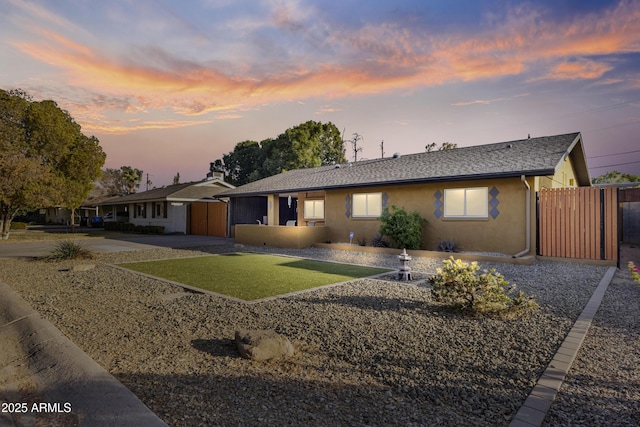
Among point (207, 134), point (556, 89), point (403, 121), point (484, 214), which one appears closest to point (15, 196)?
point (207, 134)

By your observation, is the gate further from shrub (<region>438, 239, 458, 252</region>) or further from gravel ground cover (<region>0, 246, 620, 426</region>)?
gravel ground cover (<region>0, 246, 620, 426</region>)

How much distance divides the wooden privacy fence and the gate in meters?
20.0

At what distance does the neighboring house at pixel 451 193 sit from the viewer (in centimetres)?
1213

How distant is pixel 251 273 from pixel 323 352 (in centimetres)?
583

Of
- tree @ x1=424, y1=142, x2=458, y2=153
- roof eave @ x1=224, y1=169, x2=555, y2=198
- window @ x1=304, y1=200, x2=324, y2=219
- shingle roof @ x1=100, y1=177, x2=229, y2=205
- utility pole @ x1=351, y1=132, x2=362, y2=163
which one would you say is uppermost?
utility pole @ x1=351, y1=132, x2=362, y2=163

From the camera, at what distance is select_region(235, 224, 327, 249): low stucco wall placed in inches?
640

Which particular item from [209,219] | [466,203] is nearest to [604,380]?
[466,203]

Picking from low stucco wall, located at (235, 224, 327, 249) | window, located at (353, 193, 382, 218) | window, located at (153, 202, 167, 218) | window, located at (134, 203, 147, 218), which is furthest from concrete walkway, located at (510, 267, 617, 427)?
window, located at (134, 203, 147, 218)

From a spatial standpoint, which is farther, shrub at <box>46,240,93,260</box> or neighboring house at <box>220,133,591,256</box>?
neighboring house at <box>220,133,591,256</box>

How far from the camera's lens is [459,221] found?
1345cm

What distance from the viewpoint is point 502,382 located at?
320 centimetres

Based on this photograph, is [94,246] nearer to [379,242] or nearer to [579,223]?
[379,242]

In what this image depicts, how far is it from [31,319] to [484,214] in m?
13.5

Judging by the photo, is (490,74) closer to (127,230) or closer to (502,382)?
(502,382)
